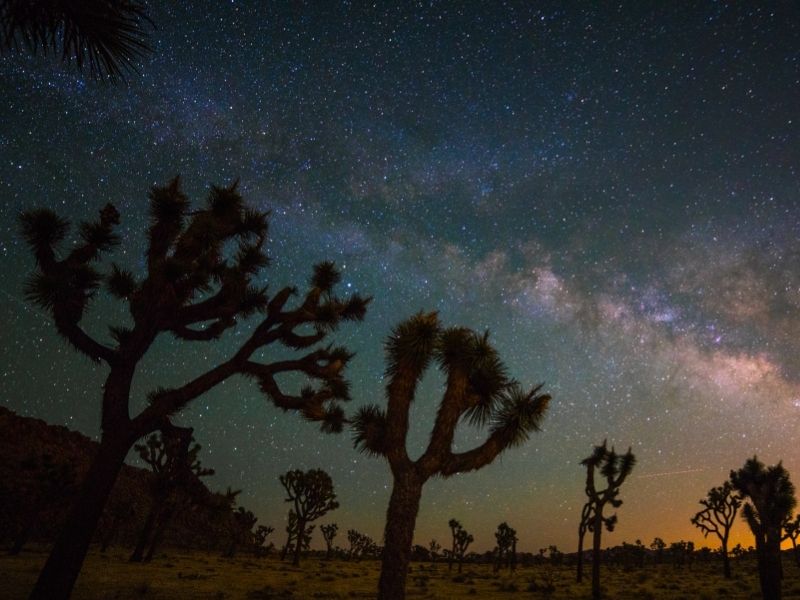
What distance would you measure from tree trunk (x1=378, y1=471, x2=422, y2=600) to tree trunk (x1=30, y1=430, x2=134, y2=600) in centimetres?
510

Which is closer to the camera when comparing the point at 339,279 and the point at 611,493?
the point at 339,279

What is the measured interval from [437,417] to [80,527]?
22.6 ft

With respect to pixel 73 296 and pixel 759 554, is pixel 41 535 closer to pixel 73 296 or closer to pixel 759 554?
pixel 73 296

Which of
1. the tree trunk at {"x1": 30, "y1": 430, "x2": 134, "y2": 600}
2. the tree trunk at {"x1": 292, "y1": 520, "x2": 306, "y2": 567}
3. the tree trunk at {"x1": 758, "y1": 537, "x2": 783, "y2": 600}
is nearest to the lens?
the tree trunk at {"x1": 30, "y1": 430, "x2": 134, "y2": 600}

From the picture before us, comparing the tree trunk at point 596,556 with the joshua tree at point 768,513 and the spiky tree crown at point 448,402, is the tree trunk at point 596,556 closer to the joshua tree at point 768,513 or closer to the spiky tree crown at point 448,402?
the joshua tree at point 768,513

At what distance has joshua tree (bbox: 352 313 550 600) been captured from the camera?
908 cm

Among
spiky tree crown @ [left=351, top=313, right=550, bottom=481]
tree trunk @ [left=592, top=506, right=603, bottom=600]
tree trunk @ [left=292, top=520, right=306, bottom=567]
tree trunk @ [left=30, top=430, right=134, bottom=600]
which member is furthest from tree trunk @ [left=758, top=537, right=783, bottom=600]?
tree trunk @ [left=292, top=520, right=306, bottom=567]

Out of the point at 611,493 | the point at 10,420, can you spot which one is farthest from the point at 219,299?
Answer: the point at 10,420

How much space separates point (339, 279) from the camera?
12641 millimetres

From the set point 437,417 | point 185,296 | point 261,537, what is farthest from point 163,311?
point 261,537

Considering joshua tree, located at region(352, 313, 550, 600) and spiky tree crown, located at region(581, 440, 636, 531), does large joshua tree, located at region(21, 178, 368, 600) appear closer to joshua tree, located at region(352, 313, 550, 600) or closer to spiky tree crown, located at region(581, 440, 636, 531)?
joshua tree, located at region(352, 313, 550, 600)

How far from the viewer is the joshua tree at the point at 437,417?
29.8ft

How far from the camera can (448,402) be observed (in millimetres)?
10078

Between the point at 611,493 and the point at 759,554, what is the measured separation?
24.5 feet
